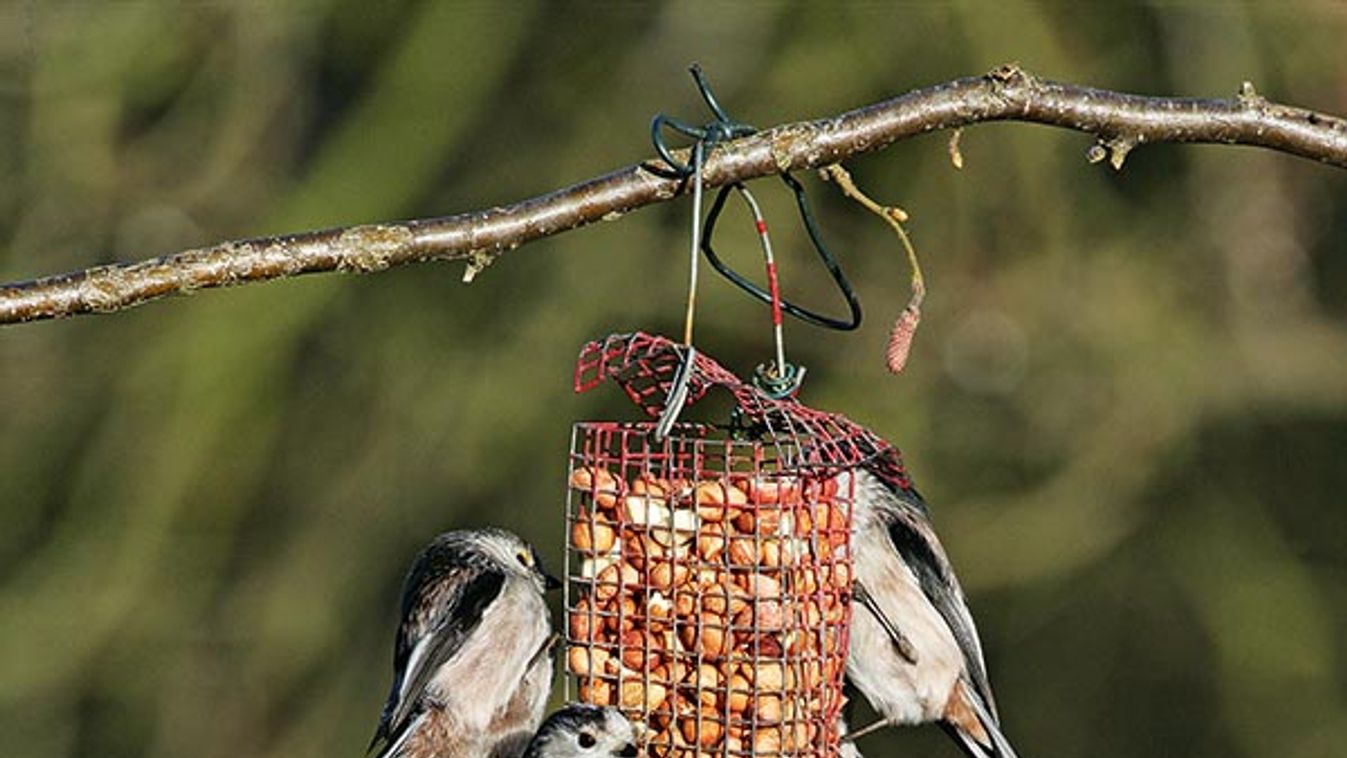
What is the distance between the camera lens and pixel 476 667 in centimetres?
493

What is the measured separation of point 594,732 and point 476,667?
3.74 feet

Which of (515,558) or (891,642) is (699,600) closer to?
(891,642)

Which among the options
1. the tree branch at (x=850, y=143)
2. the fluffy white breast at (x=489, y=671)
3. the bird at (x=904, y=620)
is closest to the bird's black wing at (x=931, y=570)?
the bird at (x=904, y=620)

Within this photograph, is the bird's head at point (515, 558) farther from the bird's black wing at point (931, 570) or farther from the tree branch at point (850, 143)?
the tree branch at point (850, 143)

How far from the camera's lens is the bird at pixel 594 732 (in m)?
3.84

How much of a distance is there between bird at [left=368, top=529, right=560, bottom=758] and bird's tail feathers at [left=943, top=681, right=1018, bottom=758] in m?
0.99

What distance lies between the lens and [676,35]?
7.64m

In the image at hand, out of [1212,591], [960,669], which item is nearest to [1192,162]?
[1212,591]

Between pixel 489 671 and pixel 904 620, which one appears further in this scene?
pixel 489 671

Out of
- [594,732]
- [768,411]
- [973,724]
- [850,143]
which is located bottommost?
[973,724]

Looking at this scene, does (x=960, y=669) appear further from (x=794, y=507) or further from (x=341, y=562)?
(x=341, y=562)

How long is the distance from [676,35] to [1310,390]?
8.92 ft

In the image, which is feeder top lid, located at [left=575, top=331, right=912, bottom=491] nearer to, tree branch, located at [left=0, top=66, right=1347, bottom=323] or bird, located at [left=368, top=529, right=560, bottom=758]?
tree branch, located at [left=0, top=66, right=1347, bottom=323]

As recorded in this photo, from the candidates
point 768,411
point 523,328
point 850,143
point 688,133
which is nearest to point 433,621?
point 768,411
